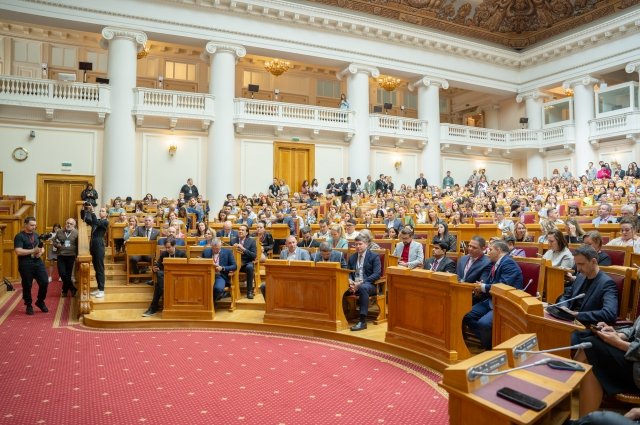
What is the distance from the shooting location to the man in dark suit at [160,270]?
6.30m

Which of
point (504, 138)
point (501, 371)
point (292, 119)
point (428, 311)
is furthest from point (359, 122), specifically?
point (501, 371)

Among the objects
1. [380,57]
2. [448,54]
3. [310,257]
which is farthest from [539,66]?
[310,257]

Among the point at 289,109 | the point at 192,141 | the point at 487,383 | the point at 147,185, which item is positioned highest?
the point at 289,109

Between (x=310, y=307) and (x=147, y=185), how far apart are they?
973 cm

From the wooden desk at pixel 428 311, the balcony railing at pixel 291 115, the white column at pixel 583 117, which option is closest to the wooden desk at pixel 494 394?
the wooden desk at pixel 428 311

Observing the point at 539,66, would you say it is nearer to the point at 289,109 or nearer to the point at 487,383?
the point at 289,109

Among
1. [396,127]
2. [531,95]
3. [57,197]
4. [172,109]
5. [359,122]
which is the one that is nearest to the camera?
[57,197]

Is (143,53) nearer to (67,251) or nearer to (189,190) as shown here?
(189,190)

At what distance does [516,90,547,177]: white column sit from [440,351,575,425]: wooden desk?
19103mm

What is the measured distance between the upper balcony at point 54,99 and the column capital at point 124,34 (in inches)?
54.4

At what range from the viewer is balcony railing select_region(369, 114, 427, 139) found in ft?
54.5

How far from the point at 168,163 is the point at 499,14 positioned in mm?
13562

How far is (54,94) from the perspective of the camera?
12.6 m

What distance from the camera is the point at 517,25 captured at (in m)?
18.9
